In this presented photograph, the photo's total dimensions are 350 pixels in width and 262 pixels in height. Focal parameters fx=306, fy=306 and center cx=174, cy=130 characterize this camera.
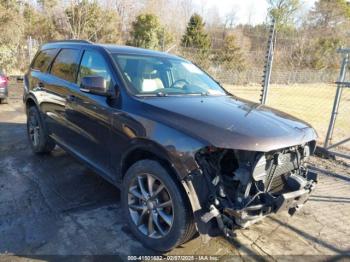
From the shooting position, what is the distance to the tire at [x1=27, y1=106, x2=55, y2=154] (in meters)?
5.00

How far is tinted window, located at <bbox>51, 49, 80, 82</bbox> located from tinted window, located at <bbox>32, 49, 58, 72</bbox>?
0.27 m

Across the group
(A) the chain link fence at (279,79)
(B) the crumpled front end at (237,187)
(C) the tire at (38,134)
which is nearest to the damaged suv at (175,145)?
(B) the crumpled front end at (237,187)

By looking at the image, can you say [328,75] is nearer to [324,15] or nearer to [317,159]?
[324,15]

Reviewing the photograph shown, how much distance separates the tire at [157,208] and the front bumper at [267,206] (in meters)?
0.41

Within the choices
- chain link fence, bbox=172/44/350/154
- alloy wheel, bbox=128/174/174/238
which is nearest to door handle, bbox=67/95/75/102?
alloy wheel, bbox=128/174/174/238

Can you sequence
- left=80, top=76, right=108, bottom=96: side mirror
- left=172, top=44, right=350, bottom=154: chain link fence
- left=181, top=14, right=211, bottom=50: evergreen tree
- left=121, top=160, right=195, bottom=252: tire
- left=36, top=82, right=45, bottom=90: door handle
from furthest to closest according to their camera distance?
1. left=181, top=14, right=211, bottom=50: evergreen tree
2. left=172, top=44, right=350, bottom=154: chain link fence
3. left=36, top=82, right=45, bottom=90: door handle
4. left=80, top=76, right=108, bottom=96: side mirror
5. left=121, top=160, right=195, bottom=252: tire

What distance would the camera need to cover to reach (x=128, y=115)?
2992 mm

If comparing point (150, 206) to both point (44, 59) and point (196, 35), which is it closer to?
point (44, 59)

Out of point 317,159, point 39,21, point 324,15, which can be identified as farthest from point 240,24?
point 317,159

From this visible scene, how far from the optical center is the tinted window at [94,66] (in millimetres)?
3436

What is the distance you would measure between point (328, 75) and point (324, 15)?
71.4ft

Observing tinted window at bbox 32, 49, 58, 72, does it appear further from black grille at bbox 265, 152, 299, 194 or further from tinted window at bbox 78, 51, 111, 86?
black grille at bbox 265, 152, 299, 194

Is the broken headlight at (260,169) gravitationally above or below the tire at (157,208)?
above

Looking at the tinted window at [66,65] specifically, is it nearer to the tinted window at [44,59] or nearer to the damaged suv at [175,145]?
the damaged suv at [175,145]
